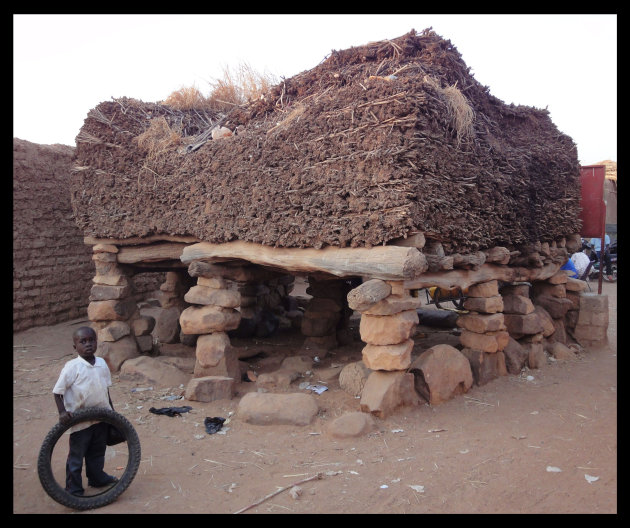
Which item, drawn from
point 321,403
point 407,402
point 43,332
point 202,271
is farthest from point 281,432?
point 43,332

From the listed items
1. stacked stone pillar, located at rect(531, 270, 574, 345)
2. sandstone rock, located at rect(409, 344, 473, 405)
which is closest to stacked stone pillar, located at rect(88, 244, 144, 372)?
sandstone rock, located at rect(409, 344, 473, 405)

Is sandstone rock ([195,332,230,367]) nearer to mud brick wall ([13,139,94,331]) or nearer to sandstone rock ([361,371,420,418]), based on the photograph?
sandstone rock ([361,371,420,418])

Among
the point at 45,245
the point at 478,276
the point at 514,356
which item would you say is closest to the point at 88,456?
the point at 478,276

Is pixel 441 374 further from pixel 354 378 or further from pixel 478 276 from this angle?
pixel 478 276

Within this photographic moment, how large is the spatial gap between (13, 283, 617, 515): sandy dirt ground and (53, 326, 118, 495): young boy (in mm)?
294

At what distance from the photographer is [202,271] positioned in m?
6.93

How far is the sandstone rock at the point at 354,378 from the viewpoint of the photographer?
20.0ft

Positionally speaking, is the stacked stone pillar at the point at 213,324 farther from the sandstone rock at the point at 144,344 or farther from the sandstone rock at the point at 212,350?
the sandstone rock at the point at 144,344

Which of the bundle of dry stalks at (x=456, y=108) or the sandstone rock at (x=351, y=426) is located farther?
the bundle of dry stalks at (x=456, y=108)

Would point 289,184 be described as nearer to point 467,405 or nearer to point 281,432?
point 281,432

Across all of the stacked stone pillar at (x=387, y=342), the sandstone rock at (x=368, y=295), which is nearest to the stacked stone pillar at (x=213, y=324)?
the stacked stone pillar at (x=387, y=342)

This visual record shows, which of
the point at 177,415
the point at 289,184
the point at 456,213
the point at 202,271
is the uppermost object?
the point at 289,184

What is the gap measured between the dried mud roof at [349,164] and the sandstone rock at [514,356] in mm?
1514

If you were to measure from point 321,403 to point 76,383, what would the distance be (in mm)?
2929
